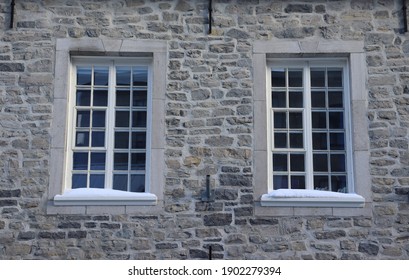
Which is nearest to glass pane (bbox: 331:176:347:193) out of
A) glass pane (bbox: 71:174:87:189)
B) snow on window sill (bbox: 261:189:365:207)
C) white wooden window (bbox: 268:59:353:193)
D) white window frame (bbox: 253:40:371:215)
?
white wooden window (bbox: 268:59:353:193)

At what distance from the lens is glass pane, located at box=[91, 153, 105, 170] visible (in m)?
8.91

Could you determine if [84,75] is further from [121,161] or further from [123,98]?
[121,161]

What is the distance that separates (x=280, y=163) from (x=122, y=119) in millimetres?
2018

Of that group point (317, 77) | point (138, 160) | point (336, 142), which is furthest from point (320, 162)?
point (138, 160)

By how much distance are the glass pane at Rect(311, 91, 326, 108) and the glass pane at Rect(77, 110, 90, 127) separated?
2.80 m

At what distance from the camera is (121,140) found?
354 inches

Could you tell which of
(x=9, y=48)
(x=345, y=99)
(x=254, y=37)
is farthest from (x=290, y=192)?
(x=9, y=48)

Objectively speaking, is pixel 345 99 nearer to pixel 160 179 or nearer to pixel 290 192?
pixel 290 192

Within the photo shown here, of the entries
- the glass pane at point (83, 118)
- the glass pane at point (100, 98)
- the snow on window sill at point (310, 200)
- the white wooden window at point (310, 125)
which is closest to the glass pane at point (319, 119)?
the white wooden window at point (310, 125)

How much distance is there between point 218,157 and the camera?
873 centimetres

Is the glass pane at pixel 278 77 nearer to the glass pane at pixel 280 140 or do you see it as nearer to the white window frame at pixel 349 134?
the white window frame at pixel 349 134

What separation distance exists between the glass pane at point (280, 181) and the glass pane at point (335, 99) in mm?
1096

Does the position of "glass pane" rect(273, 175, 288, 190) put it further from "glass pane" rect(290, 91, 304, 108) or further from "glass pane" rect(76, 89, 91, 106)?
"glass pane" rect(76, 89, 91, 106)
